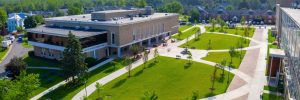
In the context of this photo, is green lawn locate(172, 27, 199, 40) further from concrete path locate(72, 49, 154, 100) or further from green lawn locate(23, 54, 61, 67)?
green lawn locate(23, 54, 61, 67)

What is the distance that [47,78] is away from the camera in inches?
1615

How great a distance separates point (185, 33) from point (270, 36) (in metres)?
19.8

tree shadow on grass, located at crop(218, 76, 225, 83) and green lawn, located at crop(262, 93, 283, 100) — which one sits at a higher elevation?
tree shadow on grass, located at crop(218, 76, 225, 83)

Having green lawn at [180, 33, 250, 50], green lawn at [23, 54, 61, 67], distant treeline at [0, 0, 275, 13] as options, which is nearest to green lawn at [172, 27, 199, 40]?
green lawn at [180, 33, 250, 50]

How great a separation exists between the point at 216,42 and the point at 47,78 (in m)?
34.5

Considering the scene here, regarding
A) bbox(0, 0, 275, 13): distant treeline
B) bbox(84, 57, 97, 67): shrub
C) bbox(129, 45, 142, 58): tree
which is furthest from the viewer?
bbox(0, 0, 275, 13): distant treeline

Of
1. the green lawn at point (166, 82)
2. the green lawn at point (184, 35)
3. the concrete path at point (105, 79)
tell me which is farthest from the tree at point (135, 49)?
the green lawn at point (184, 35)

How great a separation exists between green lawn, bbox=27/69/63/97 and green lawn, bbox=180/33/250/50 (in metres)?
26.0

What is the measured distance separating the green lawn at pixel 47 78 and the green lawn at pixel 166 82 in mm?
7524

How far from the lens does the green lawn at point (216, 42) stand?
57.1 m

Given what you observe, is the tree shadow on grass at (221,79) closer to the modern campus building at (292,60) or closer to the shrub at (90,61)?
the modern campus building at (292,60)

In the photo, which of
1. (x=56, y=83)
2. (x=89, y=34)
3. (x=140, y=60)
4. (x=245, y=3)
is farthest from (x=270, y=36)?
(x=245, y=3)

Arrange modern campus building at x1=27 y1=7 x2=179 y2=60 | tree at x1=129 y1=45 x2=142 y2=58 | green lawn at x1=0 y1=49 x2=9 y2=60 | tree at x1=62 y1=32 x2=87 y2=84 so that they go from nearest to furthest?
tree at x1=62 y1=32 x2=87 y2=84, modern campus building at x1=27 y1=7 x2=179 y2=60, tree at x1=129 y1=45 x2=142 y2=58, green lawn at x1=0 y1=49 x2=9 y2=60

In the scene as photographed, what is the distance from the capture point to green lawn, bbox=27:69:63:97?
37.4m
